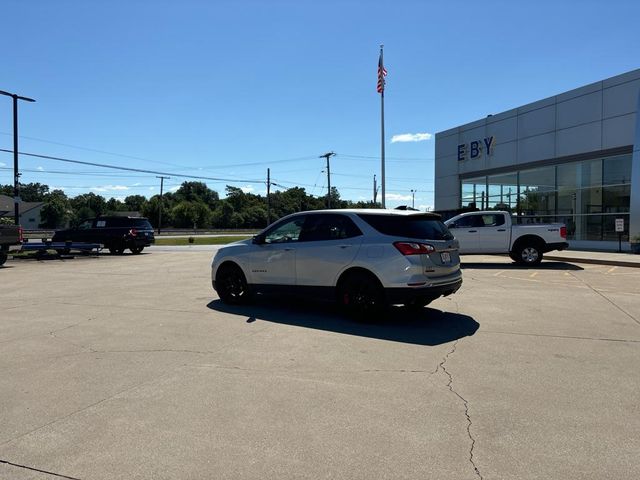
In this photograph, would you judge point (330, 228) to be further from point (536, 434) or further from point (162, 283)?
point (162, 283)

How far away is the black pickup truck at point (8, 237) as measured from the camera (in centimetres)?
1778

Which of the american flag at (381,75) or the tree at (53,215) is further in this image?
the tree at (53,215)

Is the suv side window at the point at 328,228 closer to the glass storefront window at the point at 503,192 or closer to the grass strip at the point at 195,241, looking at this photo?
the glass storefront window at the point at 503,192

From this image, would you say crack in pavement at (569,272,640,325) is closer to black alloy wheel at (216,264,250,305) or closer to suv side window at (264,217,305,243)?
suv side window at (264,217,305,243)

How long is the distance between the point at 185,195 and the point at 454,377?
16441 centimetres

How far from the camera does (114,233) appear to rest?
25.8 metres

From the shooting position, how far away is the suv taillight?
7195mm

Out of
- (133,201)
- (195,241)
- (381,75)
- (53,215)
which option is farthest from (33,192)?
(381,75)

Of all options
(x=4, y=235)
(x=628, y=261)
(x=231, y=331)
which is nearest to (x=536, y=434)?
(x=231, y=331)

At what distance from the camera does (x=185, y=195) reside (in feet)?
532

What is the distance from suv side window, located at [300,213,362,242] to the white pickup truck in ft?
33.4

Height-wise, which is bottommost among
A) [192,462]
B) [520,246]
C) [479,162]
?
[192,462]

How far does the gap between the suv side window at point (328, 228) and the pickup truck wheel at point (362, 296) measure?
70cm

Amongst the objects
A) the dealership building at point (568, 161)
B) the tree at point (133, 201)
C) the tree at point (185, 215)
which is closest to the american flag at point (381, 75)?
the dealership building at point (568, 161)
